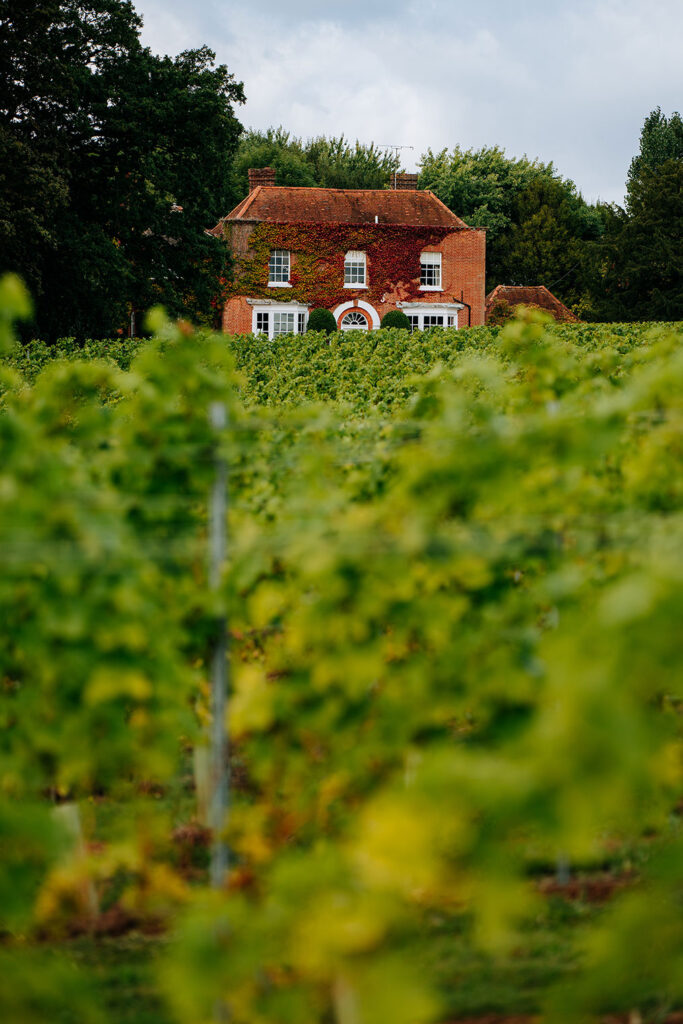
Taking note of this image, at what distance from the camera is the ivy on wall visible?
134 ft

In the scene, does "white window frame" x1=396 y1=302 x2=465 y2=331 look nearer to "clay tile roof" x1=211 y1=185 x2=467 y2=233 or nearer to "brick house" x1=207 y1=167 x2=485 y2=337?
"brick house" x1=207 y1=167 x2=485 y2=337

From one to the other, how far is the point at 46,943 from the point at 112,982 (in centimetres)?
50

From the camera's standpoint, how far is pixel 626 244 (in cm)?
4281

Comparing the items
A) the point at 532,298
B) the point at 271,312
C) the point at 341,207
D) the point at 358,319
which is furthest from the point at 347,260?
the point at 532,298

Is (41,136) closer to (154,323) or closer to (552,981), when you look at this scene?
(154,323)

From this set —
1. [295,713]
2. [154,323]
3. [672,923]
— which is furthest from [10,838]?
[154,323]

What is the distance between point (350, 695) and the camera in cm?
310

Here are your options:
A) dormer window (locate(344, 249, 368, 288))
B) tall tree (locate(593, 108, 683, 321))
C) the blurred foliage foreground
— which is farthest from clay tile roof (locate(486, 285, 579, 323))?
the blurred foliage foreground

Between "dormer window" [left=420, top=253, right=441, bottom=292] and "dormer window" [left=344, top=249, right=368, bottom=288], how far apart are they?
9.29ft

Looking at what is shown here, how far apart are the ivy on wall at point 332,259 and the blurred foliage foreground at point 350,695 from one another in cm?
3721

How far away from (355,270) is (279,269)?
136 inches

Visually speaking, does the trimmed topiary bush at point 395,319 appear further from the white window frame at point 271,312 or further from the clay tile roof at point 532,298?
the clay tile roof at point 532,298

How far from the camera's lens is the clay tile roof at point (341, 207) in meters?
41.3

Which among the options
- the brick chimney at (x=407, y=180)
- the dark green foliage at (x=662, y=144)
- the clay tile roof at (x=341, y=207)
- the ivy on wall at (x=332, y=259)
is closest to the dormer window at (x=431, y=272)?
the ivy on wall at (x=332, y=259)
